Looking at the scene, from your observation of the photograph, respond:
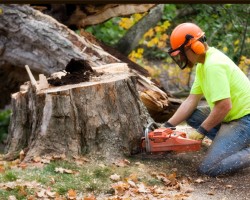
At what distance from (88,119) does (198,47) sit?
1299 millimetres

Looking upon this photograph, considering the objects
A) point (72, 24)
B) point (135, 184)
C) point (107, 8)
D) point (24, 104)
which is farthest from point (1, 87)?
point (135, 184)

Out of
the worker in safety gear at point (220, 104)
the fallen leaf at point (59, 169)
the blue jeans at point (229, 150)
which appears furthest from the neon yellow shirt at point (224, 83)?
the fallen leaf at point (59, 169)

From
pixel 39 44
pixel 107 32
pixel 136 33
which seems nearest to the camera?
pixel 39 44

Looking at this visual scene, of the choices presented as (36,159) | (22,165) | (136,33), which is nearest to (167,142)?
(36,159)

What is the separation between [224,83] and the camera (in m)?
5.25

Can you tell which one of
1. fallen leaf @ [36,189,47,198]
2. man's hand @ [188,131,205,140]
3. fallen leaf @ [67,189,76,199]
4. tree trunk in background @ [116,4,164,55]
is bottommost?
fallen leaf @ [67,189,76,199]

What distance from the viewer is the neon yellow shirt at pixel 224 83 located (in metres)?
5.25

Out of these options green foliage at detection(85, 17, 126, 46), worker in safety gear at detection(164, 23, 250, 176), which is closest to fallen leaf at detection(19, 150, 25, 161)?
worker in safety gear at detection(164, 23, 250, 176)

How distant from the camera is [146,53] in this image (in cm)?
1405

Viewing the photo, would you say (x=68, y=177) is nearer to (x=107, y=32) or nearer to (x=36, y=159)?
(x=36, y=159)

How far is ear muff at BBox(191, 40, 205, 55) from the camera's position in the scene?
540 centimetres

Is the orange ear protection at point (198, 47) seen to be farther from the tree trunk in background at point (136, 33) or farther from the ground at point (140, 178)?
the tree trunk in background at point (136, 33)

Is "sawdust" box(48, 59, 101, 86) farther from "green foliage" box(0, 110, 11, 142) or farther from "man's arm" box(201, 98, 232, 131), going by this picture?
"green foliage" box(0, 110, 11, 142)

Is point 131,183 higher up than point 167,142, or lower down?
lower down
